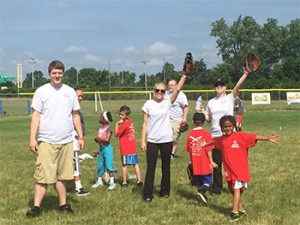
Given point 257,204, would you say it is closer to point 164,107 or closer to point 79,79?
point 164,107

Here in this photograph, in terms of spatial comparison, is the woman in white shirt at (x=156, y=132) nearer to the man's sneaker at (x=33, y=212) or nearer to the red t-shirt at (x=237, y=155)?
the red t-shirt at (x=237, y=155)

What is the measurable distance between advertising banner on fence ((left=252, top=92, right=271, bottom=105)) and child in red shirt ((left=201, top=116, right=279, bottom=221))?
36.0 metres

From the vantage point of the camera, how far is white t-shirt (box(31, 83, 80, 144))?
616 cm

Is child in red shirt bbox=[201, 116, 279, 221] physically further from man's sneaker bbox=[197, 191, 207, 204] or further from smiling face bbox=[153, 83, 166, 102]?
smiling face bbox=[153, 83, 166, 102]

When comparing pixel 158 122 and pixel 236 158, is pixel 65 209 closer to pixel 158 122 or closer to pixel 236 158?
pixel 158 122

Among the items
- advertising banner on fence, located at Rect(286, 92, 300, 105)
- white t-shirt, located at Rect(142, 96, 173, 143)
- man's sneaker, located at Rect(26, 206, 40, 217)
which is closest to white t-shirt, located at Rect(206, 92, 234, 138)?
white t-shirt, located at Rect(142, 96, 173, 143)

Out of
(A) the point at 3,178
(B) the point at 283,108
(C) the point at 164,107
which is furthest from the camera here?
(B) the point at 283,108

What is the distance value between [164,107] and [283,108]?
1291 inches

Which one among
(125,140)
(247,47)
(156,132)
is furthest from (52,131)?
(247,47)

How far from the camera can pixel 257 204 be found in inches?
269

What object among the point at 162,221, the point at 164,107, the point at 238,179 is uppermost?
the point at 164,107

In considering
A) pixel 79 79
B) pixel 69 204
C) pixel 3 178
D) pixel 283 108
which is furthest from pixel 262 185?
pixel 79 79

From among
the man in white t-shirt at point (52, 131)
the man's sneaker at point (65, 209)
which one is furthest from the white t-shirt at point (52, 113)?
the man's sneaker at point (65, 209)

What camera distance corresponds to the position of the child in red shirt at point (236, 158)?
5965 mm
